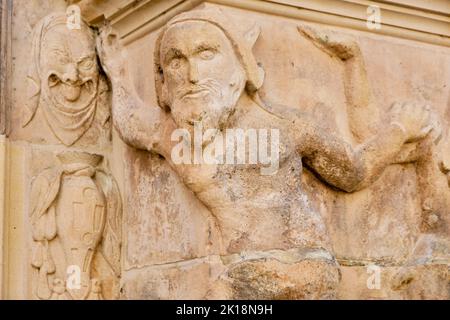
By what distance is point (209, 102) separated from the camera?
483 centimetres

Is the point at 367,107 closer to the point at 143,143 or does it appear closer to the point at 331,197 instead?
the point at 331,197

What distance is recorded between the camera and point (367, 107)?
5191 mm

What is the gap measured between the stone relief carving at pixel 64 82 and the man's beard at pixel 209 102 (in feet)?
2.02

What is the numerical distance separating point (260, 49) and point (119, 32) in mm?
638

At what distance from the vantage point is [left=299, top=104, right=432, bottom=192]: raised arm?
16.5 feet

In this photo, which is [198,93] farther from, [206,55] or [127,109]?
[127,109]

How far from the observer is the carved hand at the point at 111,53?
5316mm

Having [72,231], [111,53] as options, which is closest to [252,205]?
[72,231]

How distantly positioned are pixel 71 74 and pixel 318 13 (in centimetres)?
96

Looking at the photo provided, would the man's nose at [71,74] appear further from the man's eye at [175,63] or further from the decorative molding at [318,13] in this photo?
Result: the man's eye at [175,63]

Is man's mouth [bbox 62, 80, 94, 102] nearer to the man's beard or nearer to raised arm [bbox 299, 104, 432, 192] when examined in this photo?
the man's beard

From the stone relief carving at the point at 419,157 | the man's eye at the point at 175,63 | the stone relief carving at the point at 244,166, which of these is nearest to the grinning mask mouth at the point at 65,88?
the stone relief carving at the point at 244,166

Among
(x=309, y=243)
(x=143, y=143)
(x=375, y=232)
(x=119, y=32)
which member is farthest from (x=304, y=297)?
(x=119, y=32)

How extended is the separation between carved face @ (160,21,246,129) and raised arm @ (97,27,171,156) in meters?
0.19
